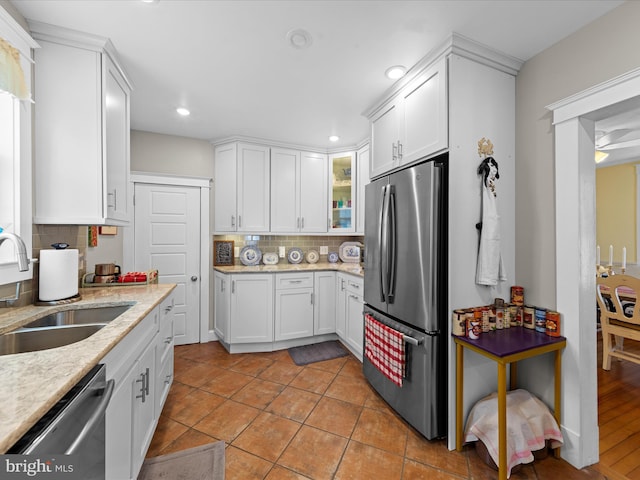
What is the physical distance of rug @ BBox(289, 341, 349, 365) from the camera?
120 inches

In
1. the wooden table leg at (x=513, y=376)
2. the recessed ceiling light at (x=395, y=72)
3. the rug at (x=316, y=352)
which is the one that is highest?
the recessed ceiling light at (x=395, y=72)

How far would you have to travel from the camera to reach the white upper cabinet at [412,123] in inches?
71.3

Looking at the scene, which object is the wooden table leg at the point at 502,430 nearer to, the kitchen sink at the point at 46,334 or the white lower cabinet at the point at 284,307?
the white lower cabinet at the point at 284,307

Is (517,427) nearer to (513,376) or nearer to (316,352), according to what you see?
(513,376)

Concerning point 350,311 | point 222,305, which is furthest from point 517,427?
point 222,305

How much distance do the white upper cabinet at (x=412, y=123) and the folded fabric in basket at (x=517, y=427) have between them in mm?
1628

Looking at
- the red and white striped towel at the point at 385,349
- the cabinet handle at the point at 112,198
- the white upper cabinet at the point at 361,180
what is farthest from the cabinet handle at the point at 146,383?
the white upper cabinet at the point at 361,180

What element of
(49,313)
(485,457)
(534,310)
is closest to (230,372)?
(49,313)

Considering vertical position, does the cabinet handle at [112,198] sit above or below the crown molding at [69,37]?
below

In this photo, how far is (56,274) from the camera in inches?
65.1

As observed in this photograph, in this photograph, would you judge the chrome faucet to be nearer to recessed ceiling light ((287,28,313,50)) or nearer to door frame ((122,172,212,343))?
recessed ceiling light ((287,28,313,50))

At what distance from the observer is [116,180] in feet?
6.49

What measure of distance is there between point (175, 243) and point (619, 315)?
4.69m

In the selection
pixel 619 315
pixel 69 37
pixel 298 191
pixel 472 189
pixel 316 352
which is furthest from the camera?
pixel 298 191
